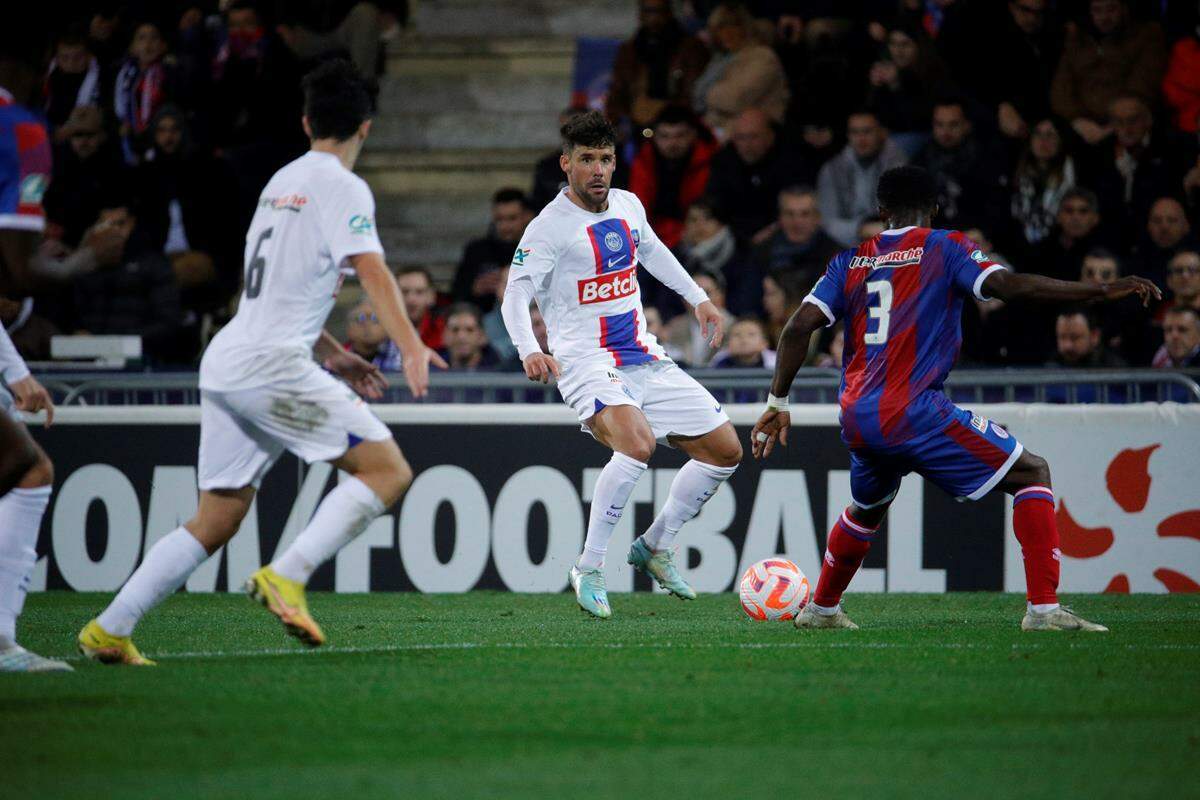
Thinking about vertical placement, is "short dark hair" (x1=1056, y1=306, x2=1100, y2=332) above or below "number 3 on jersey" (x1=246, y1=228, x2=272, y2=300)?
below

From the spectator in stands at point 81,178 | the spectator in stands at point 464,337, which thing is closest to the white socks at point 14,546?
the spectator in stands at point 464,337

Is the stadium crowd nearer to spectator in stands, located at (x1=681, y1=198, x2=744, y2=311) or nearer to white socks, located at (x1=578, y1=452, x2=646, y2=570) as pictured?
spectator in stands, located at (x1=681, y1=198, x2=744, y2=311)

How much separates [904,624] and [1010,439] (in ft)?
4.07

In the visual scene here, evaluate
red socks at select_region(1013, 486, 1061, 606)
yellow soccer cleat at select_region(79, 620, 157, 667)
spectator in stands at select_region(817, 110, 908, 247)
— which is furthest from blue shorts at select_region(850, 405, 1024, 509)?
spectator in stands at select_region(817, 110, 908, 247)

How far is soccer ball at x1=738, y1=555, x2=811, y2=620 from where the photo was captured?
8.53m

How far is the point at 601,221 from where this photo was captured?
9.25 metres

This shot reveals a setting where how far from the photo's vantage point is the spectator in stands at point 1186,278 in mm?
12133

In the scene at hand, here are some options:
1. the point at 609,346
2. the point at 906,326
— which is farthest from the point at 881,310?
the point at 609,346

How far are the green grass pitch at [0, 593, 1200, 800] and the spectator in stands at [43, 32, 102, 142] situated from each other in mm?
11059

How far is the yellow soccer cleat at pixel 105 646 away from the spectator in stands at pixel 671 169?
9249 millimetres

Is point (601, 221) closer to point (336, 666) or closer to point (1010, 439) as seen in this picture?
point (1010, 439)

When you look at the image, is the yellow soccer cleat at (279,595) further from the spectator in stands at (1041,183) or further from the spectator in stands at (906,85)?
the spectator in stands at (906,85)

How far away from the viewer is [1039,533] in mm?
7684

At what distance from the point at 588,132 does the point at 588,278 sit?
75 cm
